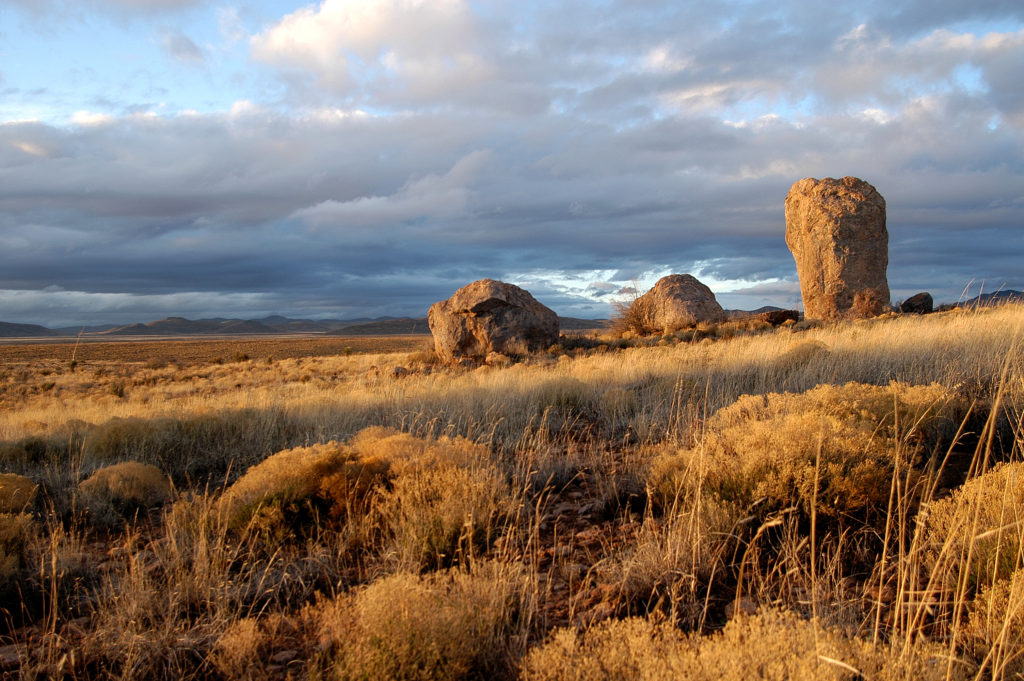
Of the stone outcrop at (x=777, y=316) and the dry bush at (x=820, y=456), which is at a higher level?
the stone outcrop at (x=777, y=316)

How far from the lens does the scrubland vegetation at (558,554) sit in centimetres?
233

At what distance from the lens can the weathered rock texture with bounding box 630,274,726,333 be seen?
1816 cm

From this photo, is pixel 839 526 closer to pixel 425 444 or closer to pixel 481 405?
pixel 425 444

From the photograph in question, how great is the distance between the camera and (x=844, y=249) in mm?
17562

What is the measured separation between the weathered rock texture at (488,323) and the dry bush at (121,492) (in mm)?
10638

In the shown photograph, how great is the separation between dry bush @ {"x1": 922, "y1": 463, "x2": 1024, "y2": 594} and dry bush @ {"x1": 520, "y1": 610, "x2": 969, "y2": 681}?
2.43 feet

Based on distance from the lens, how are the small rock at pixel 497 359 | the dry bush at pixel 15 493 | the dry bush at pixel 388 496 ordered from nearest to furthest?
the dry bush at pixel 388 496, the dry bush at pixel 15 493, the small rock at pixel 497 359

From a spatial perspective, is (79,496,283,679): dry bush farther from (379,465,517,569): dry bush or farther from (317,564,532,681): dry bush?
(379,465,517,569): dry bush

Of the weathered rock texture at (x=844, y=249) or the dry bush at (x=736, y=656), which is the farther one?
the weathered rock texture at (x=844, y=249)

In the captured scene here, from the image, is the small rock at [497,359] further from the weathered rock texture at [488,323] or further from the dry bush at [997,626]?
the dry bush at [997,626]

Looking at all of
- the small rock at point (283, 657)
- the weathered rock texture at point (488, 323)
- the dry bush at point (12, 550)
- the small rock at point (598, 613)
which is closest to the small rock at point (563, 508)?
the small rock at point (598, 613)

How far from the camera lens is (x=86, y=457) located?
21.7 ft

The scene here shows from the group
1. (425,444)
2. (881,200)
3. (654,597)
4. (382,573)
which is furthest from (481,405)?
(881,200)

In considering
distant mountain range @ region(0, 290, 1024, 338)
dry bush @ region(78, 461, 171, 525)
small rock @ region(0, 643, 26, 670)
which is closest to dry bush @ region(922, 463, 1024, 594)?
small rock @ region(0, 643, 26, 670)
